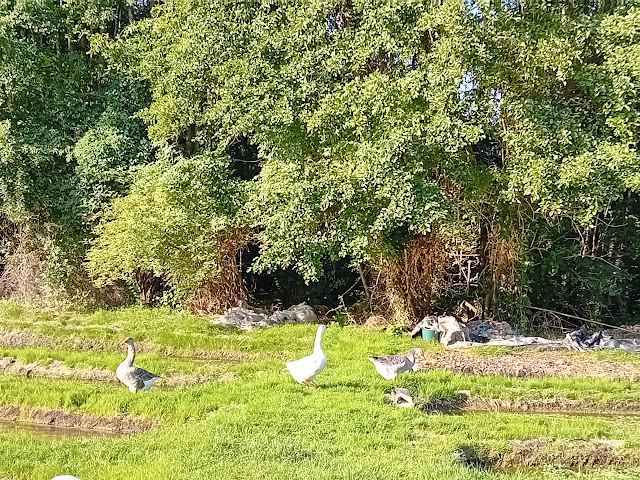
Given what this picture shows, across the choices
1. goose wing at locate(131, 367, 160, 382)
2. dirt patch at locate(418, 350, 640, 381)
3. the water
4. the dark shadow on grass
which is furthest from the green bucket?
the water

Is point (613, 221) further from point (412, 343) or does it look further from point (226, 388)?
point (226, 388)

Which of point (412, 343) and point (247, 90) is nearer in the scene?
point (412, 343)

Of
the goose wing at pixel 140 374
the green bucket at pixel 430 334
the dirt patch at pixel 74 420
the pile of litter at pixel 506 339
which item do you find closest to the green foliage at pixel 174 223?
the green bucket at pixel 430 334

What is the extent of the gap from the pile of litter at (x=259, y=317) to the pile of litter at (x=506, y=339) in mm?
3527

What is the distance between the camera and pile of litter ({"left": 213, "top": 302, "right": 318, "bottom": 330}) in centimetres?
1631

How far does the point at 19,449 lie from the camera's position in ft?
24.1

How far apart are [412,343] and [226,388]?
17.2 feet

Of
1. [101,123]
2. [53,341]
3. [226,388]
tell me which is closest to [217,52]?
[101,123]

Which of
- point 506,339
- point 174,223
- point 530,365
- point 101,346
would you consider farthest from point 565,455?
point 174,223

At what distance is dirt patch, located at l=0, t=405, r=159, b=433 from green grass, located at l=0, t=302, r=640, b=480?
10cm

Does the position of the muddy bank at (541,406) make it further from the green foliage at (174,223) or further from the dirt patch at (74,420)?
the green foliage at (174,223)

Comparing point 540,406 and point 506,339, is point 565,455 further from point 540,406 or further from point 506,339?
point 506,339

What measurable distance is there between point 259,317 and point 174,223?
3204 mm

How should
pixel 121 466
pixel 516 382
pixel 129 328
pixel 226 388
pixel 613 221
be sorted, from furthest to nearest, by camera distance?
pixel 613 221 → pixel 129 328 → pixel 516 382 → pixel 226 388 → pixel 121 466
